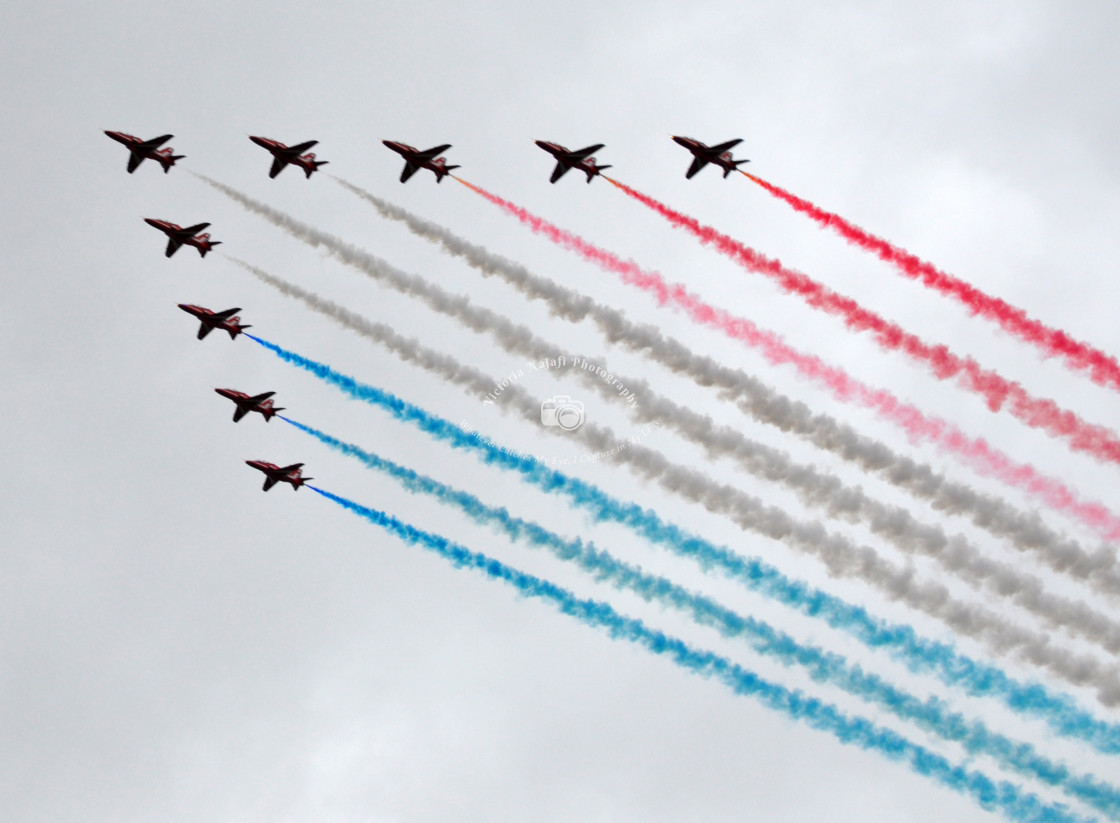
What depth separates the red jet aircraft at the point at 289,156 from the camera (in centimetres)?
8000

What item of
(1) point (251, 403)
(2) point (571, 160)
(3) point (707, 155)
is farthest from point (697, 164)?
(1) point (251, 403)

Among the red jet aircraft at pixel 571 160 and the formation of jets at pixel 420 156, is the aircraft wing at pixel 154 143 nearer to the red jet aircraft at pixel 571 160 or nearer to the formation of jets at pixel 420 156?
the formation of jets at pixel 420 156

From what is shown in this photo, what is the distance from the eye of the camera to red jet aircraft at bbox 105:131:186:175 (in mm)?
80812

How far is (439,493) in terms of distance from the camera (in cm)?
7375

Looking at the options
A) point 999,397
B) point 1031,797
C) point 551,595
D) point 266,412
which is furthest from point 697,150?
point 1031,797

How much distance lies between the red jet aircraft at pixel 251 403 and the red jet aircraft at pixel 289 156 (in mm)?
13535

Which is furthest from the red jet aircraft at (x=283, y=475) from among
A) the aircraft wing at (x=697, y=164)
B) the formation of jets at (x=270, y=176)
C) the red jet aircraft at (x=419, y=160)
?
the aircraft wing at (x=697, y=164)

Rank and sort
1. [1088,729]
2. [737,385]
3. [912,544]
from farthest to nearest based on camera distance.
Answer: [737,385], [912,544], [1088,729]

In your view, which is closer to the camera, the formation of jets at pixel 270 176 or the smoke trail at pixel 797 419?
the smoke trail at pixel 797 419

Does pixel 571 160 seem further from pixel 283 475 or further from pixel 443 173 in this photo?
pixel 283 475

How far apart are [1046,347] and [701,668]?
24340mm

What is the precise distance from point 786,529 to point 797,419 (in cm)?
616

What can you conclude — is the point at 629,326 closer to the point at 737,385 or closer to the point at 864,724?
the point at 737,385

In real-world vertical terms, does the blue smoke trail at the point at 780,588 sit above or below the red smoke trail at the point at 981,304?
below
